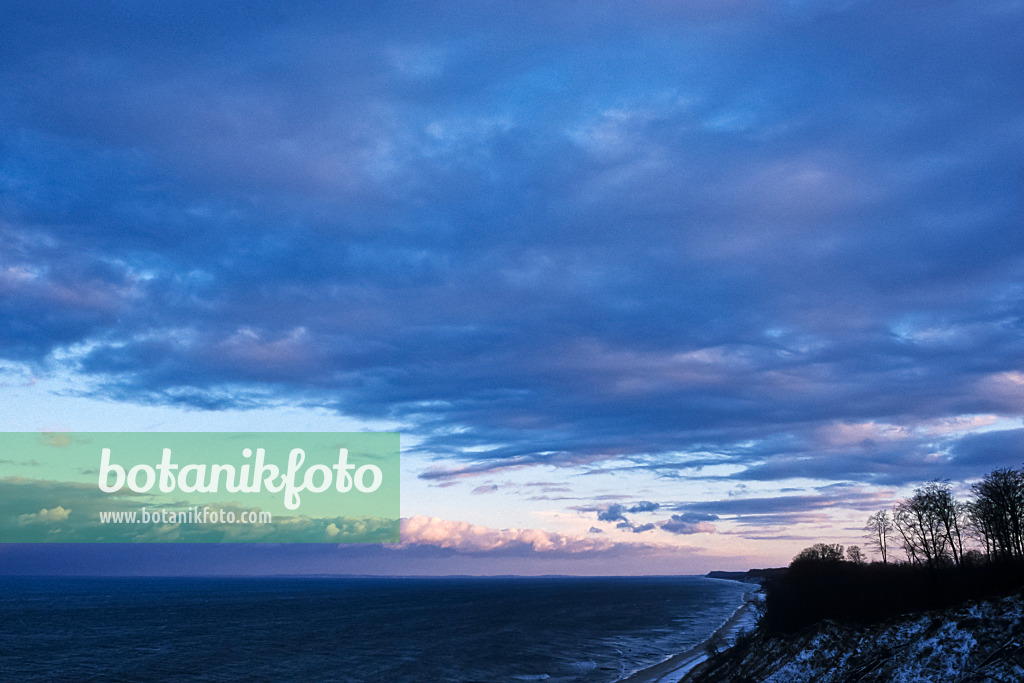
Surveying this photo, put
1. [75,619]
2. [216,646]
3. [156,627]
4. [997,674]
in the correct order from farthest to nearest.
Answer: [75,619] < [156,627] < [216,646] < [997,674]

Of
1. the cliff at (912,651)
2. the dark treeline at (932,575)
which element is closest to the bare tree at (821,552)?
the dark treeline at (932,575)

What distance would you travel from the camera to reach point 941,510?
107062 mm

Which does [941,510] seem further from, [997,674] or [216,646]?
[216,646]

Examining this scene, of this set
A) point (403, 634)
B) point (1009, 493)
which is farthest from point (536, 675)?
point (1009, 493)

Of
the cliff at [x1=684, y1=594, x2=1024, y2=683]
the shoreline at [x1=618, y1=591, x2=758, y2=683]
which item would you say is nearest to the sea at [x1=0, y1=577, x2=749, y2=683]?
the shoreline at [x1=618, y1=591, x2=758, y2=683]

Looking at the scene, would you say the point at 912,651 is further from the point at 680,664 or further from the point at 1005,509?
the point at 1005,509

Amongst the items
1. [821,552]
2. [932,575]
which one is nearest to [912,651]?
[932,575]

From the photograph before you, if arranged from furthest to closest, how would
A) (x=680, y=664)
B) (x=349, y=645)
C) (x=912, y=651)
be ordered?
(x=349, y=645)
(x=680, y=664)
(x=912, y=651)

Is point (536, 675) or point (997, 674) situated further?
point (536, 675)

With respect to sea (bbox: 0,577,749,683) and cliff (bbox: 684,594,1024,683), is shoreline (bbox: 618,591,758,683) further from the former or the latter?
cliff (bbox: 684,594,1024,683)

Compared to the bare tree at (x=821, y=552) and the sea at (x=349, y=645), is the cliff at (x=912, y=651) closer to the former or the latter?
the sea at (x=349, y=645)

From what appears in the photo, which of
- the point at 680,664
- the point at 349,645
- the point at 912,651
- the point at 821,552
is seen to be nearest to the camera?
the point at 912,651

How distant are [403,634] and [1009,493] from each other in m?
95.2

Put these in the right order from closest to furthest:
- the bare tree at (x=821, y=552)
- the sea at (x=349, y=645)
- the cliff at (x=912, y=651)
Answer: the cliff at (x=912, y=651) → the sea at (x=349, y=645) → the bare tree at (x=821, y=552)
